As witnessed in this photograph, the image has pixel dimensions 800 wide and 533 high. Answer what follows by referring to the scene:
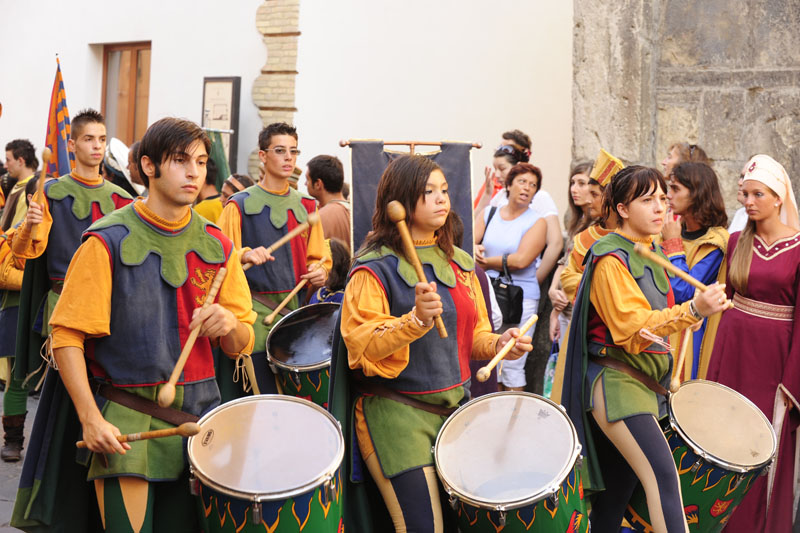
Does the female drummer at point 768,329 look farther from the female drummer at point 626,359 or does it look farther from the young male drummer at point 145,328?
the young male drummer at point 145,328

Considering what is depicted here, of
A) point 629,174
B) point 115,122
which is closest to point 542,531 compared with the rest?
point 629,174

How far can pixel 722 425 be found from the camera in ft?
13.0

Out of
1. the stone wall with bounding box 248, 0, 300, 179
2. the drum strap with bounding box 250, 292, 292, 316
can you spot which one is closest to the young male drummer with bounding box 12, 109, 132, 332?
the drum strap with bounding box 250, 292, 292, 316

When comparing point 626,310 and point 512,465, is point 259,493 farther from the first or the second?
point 626,310

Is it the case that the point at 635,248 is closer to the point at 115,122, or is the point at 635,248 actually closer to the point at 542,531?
the point at 542,531

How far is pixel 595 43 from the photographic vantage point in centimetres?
669

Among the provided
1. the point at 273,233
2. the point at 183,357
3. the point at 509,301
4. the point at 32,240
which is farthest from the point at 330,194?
the point at 183,357

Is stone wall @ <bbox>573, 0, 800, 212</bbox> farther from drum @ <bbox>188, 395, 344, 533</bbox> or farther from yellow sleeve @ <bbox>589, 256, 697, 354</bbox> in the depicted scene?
drum @ <bbox>188, 395, 344, 533</bbox>

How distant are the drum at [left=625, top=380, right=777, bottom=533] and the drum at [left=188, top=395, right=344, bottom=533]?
1532 millimetres

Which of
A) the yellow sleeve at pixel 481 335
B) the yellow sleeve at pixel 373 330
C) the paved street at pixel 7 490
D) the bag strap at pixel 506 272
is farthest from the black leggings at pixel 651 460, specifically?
the paved street at pixel 7 490

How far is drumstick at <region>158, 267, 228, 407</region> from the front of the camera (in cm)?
274

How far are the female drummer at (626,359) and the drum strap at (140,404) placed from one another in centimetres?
174

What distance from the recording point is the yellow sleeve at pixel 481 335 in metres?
3.45

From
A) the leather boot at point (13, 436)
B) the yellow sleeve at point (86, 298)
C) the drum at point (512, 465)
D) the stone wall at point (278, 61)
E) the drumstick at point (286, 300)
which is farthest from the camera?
the stone wall at point (278, 61)
